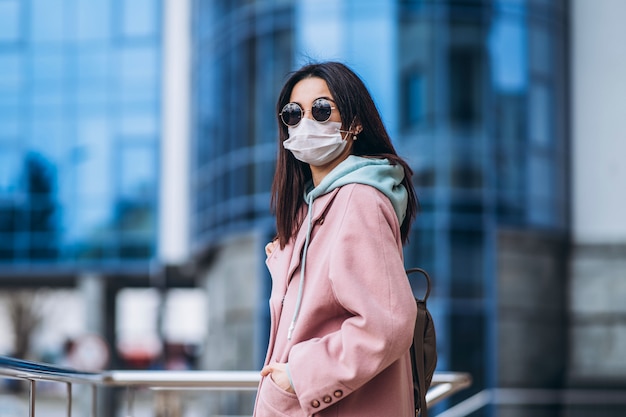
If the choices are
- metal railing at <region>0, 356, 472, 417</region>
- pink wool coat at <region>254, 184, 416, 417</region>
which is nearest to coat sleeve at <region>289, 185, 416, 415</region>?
pink wool coat at <region>254, 184, 416, 417</region>

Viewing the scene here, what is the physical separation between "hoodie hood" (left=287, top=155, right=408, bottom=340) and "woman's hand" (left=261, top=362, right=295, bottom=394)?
0.08m

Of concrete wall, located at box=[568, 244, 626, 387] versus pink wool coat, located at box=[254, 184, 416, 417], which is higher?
pink wool coat, located at box=[254, 184, 416, 417]

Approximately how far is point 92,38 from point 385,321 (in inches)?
1077

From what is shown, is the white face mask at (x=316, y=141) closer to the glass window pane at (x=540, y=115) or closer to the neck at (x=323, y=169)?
the neck at (x=323, y=169)

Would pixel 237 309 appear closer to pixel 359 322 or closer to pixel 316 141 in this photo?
pixel 316 141

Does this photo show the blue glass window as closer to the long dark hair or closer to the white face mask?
the long dark hair

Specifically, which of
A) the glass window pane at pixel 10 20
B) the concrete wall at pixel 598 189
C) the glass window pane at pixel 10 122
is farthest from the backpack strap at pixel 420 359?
the glass window pane at pixel 10 20

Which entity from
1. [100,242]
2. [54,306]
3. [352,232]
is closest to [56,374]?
[352,232]

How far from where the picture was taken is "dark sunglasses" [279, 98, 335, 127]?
2.78 metres

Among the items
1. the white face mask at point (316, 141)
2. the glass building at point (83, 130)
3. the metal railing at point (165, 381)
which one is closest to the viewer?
the white face mask at point (316, 141)

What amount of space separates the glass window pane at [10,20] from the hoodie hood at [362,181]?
27838 millimetres

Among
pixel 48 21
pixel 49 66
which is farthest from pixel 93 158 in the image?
pixel 48 21

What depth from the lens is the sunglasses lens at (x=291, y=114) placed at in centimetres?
282

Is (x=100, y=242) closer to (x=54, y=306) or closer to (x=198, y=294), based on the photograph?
(x=198, y=294)
